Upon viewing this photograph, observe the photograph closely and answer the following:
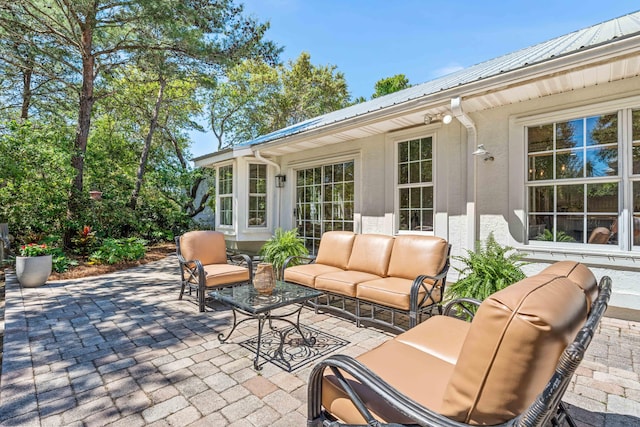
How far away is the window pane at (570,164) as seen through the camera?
413 centimetres

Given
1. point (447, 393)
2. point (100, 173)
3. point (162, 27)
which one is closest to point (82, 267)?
point (100, 173)

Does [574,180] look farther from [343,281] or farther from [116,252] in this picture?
[116,252]

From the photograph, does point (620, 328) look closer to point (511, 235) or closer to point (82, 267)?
point (511, 235)

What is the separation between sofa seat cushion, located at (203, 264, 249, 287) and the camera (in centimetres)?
459

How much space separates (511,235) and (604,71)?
7.43 ft

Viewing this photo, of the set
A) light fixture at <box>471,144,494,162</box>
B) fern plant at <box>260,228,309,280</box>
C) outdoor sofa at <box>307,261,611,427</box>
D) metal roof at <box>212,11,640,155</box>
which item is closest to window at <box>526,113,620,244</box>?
light fixture at <box>471,144,494,162</box>

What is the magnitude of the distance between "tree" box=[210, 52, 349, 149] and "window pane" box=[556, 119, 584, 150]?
15184mm

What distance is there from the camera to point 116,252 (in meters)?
8.05

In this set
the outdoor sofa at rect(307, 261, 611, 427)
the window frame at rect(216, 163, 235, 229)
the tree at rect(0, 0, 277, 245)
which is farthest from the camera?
the window frame at rect(216, 163, 235, 229)

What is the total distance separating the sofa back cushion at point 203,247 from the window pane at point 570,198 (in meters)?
5.23

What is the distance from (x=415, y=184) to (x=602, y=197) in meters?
2.60

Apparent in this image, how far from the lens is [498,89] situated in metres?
3.92

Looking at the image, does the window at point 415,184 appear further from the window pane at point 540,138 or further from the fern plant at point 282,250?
the fern plant at point 282,250

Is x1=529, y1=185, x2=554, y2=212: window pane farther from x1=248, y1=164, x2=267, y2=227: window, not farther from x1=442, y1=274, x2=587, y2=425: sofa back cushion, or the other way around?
x1=248, y1=164, x2=267, y2=227: window
